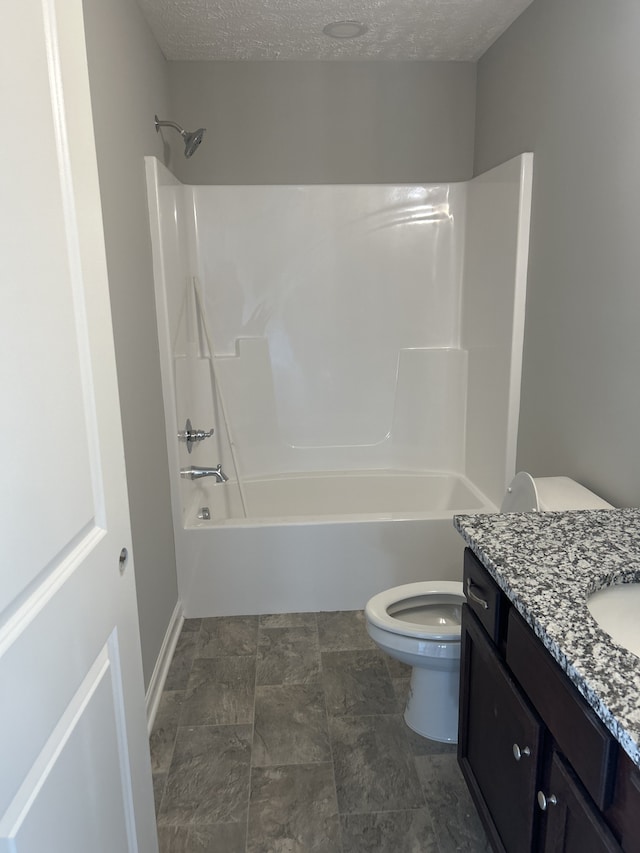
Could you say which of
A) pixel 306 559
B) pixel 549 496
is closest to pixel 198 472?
pixel 306 559

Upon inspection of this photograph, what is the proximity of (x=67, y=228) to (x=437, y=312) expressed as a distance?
2577mm

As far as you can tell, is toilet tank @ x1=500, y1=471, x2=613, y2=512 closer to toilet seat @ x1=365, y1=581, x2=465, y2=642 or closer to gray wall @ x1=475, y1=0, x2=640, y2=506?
gray wall @ x1=475, y1=0, x2=640, y2=506

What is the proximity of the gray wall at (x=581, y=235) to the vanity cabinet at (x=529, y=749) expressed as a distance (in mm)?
709

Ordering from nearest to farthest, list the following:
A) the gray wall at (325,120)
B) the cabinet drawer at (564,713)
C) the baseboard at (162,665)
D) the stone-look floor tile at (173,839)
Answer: the cabinet drawer at (564,713)
the stone-look floor tile at (173,839)
the baseboard at (162,665)
the gray wall at (325,120)

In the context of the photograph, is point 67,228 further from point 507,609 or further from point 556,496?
point 556,496

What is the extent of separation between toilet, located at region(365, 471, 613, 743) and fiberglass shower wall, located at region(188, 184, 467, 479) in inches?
54.0

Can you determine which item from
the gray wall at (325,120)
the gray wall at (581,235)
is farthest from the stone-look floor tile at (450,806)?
the gray wall at (325,120)

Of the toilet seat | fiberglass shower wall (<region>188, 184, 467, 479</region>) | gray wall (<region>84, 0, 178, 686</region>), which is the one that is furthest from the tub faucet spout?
the toilet seat

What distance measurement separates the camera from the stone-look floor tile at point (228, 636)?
2479mm

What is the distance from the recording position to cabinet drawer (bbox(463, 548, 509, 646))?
4.36 ft

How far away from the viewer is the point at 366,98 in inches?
121

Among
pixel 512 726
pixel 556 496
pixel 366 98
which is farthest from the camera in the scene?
pixel 366 98

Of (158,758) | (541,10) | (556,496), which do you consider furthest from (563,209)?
(158,758)

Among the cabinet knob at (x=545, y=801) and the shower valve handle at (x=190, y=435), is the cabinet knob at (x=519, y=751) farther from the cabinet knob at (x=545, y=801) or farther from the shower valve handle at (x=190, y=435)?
the shower valve handle at (x=190, y=435)
